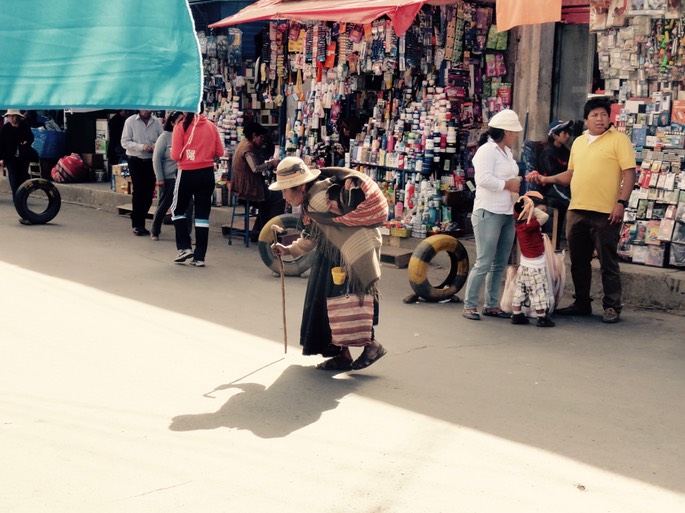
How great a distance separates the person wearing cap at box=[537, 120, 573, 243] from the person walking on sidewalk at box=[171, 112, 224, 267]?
11.5 feet

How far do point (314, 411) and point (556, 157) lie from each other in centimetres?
530

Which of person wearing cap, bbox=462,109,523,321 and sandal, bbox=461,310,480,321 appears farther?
sandal, bbox=461,310,480,321

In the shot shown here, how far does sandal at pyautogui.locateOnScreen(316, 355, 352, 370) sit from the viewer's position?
7.30 metres

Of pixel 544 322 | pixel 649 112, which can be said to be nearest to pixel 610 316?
pixel 544 322

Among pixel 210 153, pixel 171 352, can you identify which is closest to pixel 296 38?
pixel 210 153

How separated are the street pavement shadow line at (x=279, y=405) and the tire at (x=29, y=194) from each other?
7.99 metres

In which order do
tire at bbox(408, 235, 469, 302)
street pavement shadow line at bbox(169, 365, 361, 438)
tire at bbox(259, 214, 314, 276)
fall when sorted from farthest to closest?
tire at bbox(259, 214, 314, 276) < tire at bbox(408, 235, 469, 302) < street pavement shadow line at bbox(169, 365, 361, 438)

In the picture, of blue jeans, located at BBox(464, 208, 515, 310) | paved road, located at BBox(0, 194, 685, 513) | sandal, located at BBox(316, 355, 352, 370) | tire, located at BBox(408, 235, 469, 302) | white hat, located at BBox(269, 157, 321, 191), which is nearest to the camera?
paved road, located at BBox(0, 194, 685, 513)

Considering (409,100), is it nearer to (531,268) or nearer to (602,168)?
(602,168)

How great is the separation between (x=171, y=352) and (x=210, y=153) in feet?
13.7

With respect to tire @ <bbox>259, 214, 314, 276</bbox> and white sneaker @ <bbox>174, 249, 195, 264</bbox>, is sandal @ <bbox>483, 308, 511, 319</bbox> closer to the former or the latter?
tire @ <bbox>259, 214, 314, 276</bbox>

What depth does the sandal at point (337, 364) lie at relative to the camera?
23.9 ft

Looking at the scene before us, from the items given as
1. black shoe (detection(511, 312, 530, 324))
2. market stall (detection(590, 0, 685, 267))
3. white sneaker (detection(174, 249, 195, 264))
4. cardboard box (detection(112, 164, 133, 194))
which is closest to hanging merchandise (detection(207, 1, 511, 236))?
market stall (detection(590, 0, 685, 267))

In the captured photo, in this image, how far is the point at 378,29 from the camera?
1248 centimetres
